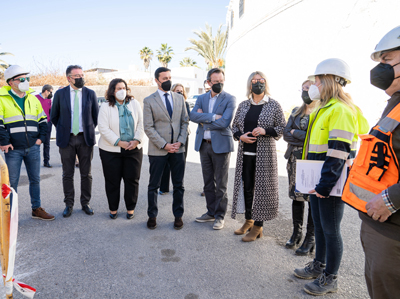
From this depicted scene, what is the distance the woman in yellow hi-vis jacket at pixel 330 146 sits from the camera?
2.40 m

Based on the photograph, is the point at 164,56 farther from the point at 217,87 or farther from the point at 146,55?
the point at 217,87

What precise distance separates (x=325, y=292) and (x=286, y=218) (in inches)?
76.9

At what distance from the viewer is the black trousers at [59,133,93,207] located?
4570 millimetres

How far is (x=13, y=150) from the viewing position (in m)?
4.13

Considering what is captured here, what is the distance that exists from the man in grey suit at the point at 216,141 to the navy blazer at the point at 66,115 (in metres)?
1.74

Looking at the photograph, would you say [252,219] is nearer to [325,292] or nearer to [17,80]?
[325,292]

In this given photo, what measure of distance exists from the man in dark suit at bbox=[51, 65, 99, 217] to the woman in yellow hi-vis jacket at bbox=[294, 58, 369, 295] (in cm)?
349

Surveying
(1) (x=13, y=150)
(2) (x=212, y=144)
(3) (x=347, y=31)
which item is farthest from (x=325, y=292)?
(3) (x=347, y=31)

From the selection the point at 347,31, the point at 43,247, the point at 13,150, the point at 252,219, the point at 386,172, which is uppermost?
the point at 347,31

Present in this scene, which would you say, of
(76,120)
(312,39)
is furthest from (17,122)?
(312,39)

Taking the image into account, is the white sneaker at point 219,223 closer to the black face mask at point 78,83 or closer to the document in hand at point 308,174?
the document in hand at point 308,174

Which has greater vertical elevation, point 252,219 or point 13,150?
point 13,150

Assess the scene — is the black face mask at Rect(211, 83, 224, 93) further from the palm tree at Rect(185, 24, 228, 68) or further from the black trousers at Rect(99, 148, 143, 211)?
the palm tree at Rect(185, 24, 228, 68)

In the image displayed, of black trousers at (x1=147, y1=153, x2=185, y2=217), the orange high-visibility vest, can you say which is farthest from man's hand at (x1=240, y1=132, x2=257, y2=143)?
the orange high-visibility vest
